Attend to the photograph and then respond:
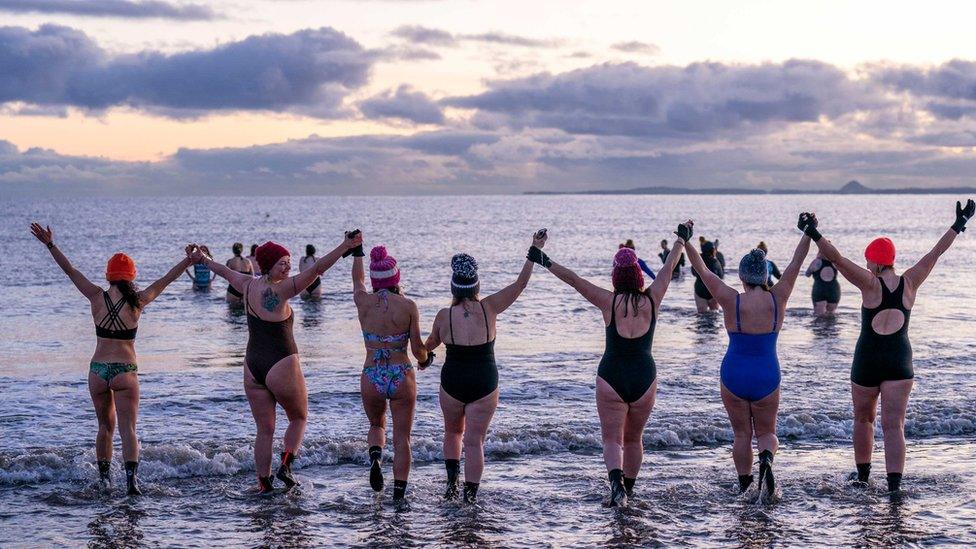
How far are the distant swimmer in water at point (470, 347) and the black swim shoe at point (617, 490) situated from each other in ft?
3.87

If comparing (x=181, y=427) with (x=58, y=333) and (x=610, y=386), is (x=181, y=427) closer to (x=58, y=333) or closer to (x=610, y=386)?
(x=610, y=386)

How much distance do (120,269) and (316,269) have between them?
1.96 metres

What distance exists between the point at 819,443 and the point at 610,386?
441cm

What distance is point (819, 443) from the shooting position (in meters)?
11.1

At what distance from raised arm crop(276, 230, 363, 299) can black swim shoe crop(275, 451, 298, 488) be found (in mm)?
1510

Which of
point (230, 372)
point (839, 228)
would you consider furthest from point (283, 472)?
point (839, 228)

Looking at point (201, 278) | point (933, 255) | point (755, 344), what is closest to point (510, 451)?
point (755, 344)

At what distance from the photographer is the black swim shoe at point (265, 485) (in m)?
8.77

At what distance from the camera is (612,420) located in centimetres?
799

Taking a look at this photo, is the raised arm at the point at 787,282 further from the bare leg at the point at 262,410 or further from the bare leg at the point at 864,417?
the bare leg at the point at 262,410

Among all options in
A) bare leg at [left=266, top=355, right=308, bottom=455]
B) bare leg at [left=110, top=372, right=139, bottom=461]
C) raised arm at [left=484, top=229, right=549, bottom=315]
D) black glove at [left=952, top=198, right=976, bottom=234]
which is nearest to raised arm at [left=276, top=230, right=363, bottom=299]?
bare leg at [left=266, top=355, right=308, bottom=455]

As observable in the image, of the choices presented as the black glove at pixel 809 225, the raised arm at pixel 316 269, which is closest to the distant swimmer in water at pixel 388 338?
the raised arm at pixel 316 269

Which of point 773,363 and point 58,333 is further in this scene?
point 58,333

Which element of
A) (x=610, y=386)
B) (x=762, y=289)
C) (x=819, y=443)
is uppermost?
(x=762, y=289)
